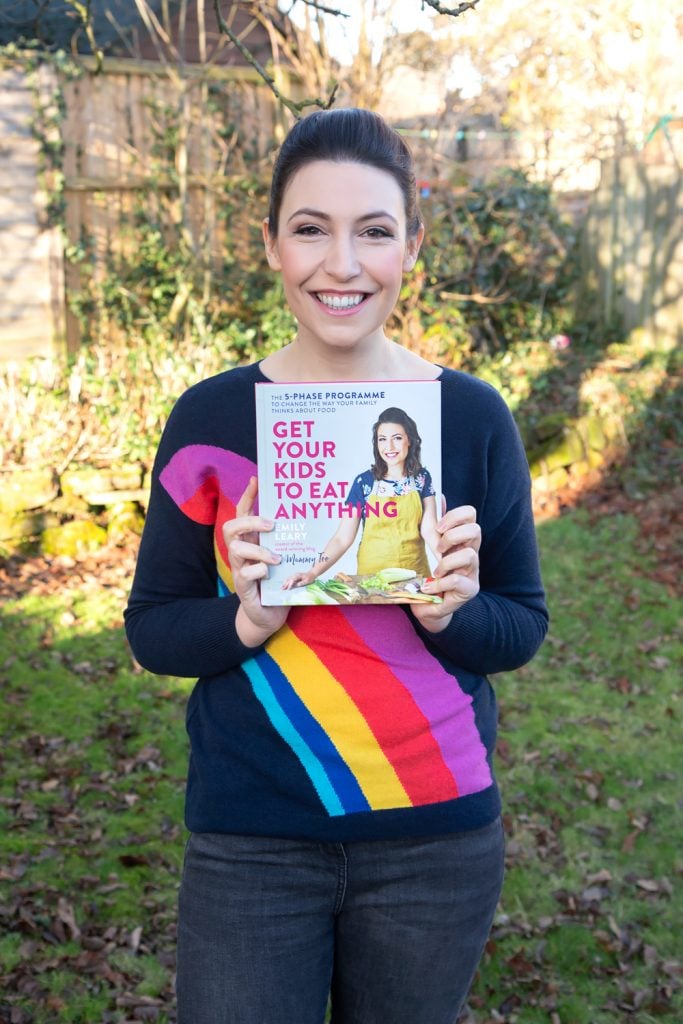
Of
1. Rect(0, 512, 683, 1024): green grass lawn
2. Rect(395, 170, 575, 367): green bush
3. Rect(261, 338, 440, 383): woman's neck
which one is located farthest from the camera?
Rect(395, 170, 575, 367): green bush

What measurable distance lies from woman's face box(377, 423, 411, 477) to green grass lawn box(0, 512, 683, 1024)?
252 cm

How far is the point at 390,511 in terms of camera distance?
5.05 ft

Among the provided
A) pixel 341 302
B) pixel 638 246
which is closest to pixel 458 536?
pixel 341 302

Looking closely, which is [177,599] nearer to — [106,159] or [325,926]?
[325,926]

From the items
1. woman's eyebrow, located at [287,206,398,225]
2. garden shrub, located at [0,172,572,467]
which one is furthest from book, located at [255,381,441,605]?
garden shrub, located at [0,172,572,467]

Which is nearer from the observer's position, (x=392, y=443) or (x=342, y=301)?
(x=392, y=443)

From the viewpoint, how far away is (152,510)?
1.78m

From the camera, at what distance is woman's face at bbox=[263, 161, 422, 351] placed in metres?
1.66

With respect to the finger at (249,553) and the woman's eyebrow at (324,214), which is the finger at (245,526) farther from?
the woman's eyebrow at (324,214)

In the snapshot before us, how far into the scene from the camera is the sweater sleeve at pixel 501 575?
1.70m

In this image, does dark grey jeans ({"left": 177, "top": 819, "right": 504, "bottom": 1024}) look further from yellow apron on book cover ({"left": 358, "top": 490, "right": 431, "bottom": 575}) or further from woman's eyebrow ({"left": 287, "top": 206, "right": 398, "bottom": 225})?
woman's eyebrow ({"left": 287, "top": 206, "right": 398, "bottom": 225})

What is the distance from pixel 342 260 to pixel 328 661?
0.61 metres

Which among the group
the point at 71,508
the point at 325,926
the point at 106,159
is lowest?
the point at 71,508

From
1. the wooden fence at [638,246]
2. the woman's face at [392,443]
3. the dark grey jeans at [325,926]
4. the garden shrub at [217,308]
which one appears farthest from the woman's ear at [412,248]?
the wooden fence at [638,246]
